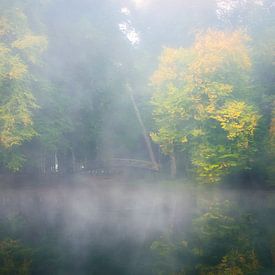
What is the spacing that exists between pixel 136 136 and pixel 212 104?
46.2 ft

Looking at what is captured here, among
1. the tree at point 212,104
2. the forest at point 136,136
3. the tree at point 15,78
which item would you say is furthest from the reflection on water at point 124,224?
the tree at point 15,78

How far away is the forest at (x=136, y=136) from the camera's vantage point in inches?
614

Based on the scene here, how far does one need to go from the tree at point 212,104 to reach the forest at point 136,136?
10 centimetres

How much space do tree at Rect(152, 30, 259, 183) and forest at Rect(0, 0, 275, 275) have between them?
10 centimetres

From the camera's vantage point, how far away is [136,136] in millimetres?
39062

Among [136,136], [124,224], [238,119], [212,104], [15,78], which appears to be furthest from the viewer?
[136,136]

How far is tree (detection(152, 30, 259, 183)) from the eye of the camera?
2580 centimetres

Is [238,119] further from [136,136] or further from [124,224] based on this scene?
[136,136]

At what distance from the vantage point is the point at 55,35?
31172mm

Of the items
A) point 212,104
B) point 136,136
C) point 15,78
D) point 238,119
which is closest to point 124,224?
point 212,104

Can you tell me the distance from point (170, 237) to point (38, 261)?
588 centimetres

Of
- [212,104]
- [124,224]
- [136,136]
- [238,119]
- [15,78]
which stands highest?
[15,78]

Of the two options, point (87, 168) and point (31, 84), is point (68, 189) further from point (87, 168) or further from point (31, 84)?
point (31, 84)

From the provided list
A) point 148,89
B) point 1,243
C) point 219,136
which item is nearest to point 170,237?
point 1,243
